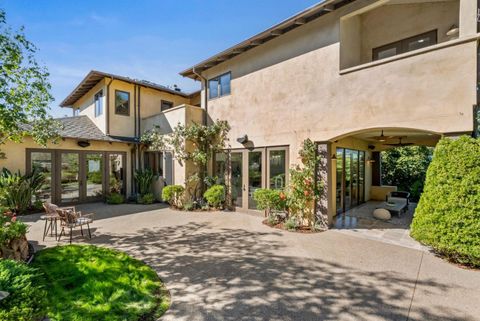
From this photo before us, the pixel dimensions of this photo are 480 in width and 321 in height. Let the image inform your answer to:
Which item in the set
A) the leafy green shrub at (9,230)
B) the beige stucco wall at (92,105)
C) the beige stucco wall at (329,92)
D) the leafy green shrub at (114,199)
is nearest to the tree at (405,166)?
the beige stucco wall at (329,92)

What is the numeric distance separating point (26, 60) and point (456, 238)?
40.7 feet

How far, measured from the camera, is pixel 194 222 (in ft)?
→ 31.6

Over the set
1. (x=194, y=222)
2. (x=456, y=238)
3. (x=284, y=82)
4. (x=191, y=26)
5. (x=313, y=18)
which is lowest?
(x=194, y=222)

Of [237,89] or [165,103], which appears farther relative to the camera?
[165,103]

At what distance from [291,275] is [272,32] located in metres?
9.23

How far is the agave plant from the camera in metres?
10.2

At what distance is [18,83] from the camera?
22.4ft

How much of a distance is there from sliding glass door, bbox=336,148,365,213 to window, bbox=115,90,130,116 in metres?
13.0

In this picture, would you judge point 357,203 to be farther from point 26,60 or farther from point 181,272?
point 26,60

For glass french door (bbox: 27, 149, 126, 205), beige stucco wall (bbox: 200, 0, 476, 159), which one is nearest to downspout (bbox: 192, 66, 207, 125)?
beige stucco wall (bbox: 200, 0, 476, 159)

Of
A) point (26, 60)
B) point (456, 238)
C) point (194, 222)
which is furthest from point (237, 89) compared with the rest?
point (456, 238)

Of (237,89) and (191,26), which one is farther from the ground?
(191,26)

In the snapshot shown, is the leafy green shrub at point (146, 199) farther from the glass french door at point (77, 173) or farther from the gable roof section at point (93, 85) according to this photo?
the gable roof section at point (93, 85)

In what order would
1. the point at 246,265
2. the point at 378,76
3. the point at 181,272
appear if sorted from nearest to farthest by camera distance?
the point at 181,272 → the point at 246,265 → the point at 378,76
